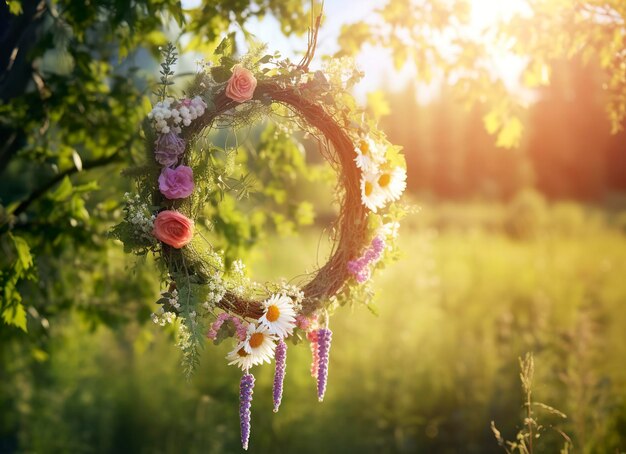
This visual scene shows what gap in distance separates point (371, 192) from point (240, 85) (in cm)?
64

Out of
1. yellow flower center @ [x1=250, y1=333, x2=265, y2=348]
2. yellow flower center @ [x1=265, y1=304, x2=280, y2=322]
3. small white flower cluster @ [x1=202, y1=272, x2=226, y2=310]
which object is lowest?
yellow flower center @ [x1=250, y1=333, x2=265, y2=348]

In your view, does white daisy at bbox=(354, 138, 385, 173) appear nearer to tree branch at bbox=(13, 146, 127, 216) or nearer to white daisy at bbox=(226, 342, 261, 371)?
white daisy at bbox=(226, 342, 261, 371)

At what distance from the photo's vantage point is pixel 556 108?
3353 cm

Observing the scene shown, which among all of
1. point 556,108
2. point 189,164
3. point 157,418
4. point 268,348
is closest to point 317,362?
point 268,348

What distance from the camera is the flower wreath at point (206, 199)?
232cm

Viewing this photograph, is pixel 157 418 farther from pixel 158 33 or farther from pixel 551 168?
pixel 551 168

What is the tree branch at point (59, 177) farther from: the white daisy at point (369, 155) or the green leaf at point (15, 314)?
the white daisy at point (369, 155)

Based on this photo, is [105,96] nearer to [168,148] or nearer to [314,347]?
[168,148]

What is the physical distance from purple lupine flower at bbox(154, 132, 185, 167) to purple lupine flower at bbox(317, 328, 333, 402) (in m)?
0.85

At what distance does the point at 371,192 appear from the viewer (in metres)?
2.52

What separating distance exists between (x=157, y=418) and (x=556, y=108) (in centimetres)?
3201

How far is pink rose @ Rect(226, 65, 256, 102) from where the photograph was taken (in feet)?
7.77

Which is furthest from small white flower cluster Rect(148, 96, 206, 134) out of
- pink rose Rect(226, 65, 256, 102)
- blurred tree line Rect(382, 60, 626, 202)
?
blurred tree line Rect(382, 60, 626, 202)

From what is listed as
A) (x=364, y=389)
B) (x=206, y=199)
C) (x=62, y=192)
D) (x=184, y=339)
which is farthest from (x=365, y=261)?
(x=364, y=389)
